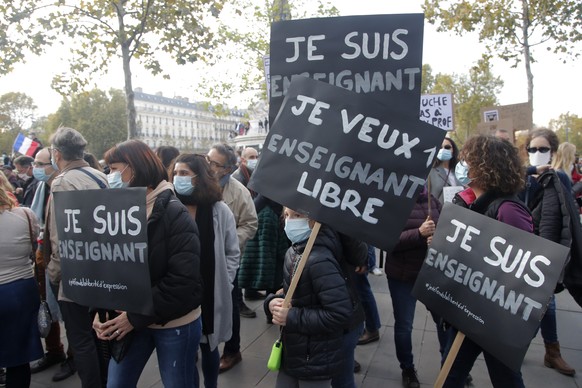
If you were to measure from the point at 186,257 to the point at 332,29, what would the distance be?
5.13ft

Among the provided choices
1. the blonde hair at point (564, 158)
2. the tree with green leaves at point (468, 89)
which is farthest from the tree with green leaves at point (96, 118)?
the blonde hair at point (564, 158)

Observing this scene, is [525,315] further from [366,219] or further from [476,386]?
[476,386]

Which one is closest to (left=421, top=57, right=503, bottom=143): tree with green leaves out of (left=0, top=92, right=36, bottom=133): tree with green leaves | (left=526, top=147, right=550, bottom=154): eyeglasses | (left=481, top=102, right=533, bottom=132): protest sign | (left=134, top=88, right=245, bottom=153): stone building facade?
(left=481, top=102, right=533, bottom=132): protest sign

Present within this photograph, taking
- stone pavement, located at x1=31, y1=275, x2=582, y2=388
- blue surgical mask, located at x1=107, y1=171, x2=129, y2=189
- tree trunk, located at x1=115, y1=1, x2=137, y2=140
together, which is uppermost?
tree trunk, located at x1=115, y1=1, x2=137, y2=140

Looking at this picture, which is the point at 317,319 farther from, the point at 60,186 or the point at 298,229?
the point at 60,186

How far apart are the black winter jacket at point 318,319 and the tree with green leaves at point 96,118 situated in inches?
2134

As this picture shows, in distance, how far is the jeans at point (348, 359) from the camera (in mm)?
2482

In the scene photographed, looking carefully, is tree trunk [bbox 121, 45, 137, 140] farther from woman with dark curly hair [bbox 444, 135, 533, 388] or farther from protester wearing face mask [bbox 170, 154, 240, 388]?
woman with dark curly hair [bbox 444, 135, 533, 388]

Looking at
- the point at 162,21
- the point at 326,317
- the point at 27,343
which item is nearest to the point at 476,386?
the point at 326,317

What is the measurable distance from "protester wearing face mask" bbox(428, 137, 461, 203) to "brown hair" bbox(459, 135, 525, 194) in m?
2.48

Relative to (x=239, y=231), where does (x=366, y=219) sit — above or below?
above

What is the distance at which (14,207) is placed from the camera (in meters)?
3.24

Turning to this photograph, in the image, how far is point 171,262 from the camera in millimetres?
2404

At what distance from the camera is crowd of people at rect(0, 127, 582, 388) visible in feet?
7.68
